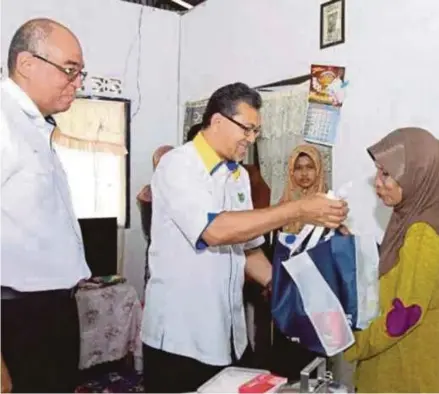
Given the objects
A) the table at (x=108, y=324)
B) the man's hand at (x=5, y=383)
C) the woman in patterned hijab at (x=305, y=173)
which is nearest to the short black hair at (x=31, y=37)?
the man's hand at (x=5, y=383)

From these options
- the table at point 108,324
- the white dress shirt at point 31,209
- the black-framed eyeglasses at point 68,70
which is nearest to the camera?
the white dress shirt at point 31,209

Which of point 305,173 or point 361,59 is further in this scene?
point 305,173

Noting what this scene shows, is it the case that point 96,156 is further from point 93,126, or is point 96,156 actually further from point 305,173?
point 305,173

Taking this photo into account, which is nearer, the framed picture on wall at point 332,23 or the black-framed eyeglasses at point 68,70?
the black-framed eyeglasses at point 68,70

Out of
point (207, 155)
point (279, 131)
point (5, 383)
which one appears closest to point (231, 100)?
point (207, 155)

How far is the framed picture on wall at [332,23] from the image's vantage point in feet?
9.17

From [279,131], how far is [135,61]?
168 centimetres

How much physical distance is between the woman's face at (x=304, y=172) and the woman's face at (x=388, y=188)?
1096mm

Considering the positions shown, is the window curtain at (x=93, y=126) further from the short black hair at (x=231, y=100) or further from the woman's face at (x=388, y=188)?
the woman's face at (x=388, y=188)

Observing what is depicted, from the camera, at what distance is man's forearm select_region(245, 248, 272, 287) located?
6.32 feet

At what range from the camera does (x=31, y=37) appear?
1.48 meters

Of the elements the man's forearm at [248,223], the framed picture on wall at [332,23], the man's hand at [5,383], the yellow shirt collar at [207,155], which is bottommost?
the man's hand at [5,383]

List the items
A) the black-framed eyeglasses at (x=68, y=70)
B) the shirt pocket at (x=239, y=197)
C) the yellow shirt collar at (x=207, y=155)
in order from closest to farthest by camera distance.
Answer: the black-framed eyeglasses at (x=68, y=70), the yellow shirt collar at (x=207, y=155), the shirt pocket at (x=239, y=197)

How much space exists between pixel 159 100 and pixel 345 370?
2.75 m
